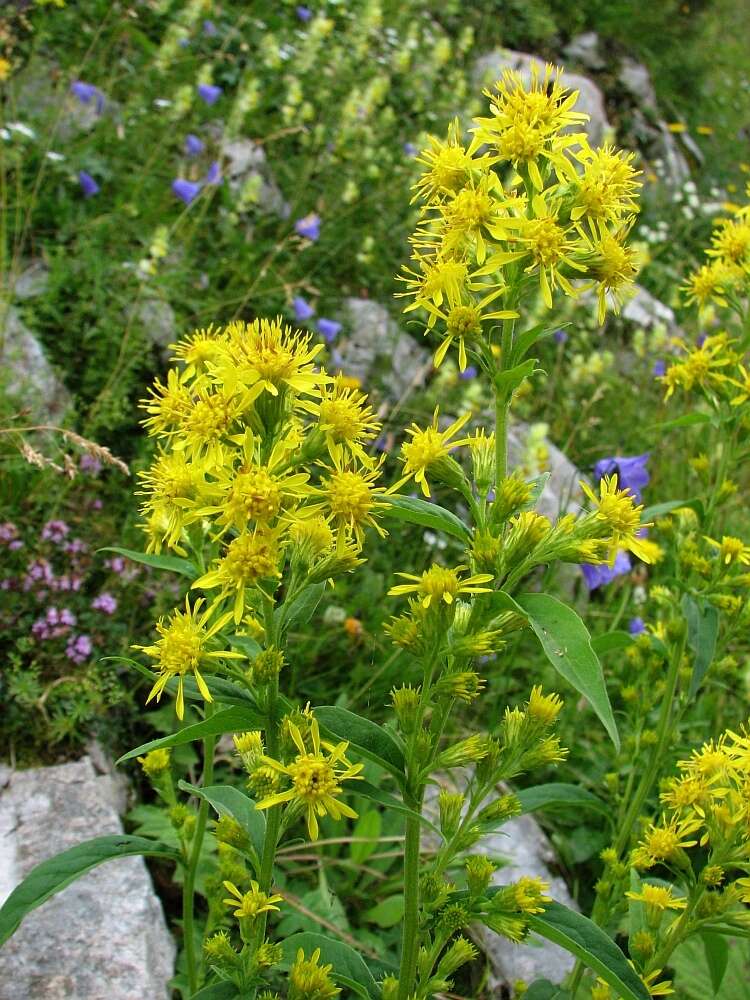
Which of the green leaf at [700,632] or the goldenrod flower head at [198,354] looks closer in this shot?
the goldenrod flower head at [198,354]

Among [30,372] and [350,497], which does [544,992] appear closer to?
[350,497]

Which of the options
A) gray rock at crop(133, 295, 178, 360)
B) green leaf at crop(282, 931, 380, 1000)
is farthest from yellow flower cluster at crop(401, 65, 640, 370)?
gray rock at crop(133, 295, 178, 360)

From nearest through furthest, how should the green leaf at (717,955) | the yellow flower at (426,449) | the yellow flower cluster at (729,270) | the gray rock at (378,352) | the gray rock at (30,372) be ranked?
1. the yellow flower at (426,449)
2. the green leaf at (717,955)
3. the yellow flower cluster at (729,270)
4. the gray rock at (30,372)
5. the gray rock at (378,352)

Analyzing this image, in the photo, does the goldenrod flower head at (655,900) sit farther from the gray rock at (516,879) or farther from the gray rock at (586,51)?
the gray rock at (586,51)

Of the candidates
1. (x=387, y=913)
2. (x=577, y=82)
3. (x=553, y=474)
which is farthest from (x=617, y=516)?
(x=577, y=82)

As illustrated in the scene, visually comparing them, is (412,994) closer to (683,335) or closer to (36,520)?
→ (36,520)

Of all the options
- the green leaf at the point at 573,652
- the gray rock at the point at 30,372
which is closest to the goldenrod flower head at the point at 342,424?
the green leaf at the point at 573,652

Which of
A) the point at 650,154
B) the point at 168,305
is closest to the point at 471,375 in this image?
the point at 168,305
